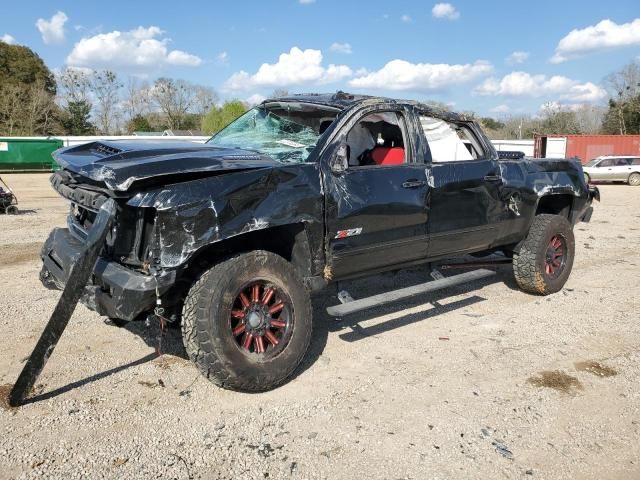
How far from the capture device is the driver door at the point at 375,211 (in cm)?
417

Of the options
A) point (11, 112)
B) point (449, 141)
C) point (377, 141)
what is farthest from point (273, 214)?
point (11, 112)

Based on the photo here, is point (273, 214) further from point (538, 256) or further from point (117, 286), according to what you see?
point (538, 256)

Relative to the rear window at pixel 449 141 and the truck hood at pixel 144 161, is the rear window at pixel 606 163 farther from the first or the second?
the truck hood at pixel 144 161

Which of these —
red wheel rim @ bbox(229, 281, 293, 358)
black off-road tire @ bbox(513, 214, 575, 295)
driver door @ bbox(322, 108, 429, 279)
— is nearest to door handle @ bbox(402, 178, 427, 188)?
driver door @ bbox(322, 108, 429, 279)

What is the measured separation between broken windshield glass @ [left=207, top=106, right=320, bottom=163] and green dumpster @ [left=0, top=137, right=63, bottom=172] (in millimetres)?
28005

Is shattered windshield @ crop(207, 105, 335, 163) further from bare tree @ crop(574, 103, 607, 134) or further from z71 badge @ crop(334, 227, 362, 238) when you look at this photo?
bare tree @ crop(574, 103, 607, 134)

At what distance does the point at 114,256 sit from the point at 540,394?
2994mm

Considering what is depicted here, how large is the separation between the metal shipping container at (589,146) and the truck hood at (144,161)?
3590 centimetres

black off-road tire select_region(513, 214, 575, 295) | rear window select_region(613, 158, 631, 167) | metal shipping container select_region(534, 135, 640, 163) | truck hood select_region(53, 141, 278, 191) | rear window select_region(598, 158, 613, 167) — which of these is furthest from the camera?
metal shipping container select_region(534, 135, 640, 163)

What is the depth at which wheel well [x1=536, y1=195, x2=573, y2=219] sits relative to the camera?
21.3 feet

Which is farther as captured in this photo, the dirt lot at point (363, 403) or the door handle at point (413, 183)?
the door handle at point (413, 183)

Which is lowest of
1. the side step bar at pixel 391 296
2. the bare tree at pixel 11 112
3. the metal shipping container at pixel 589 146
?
the side step bar at pixel 391 296

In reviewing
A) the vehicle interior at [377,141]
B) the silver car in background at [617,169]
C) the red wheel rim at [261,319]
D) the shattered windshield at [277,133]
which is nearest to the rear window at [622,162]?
the silver car in background at [617,169]

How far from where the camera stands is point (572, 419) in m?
3.53
